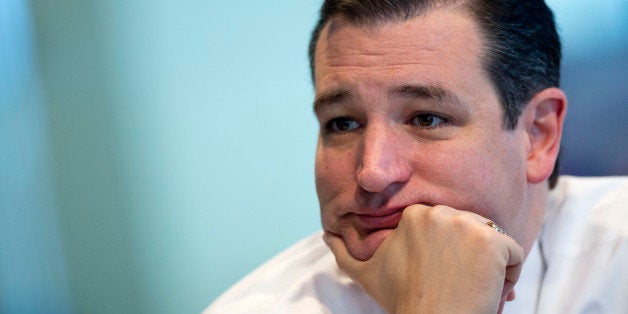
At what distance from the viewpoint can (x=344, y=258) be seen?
1.48 metres

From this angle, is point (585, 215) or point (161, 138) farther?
point (161, 138)

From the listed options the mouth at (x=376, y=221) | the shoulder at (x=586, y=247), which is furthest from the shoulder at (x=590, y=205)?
the mouth at (x=376, y=221)

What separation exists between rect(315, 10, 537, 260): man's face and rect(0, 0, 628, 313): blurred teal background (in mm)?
1057

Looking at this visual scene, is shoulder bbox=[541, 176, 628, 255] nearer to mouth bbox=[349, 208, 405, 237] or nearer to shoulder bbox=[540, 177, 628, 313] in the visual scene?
shoulder bbox=[540, 177, 628, 313]

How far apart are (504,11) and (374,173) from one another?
511 mm

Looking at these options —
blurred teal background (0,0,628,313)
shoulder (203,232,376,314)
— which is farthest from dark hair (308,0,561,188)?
blurred teal background (0,0,628,313)

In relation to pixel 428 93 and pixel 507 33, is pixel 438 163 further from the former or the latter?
pixel 507 33

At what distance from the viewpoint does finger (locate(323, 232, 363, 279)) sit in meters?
1.45

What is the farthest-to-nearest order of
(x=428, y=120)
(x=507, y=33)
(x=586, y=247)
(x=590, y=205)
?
(x=590, y=205)
(x=586, y=247)
(x=507, y=33)
(x=428, y=120)

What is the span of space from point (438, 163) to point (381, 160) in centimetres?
12

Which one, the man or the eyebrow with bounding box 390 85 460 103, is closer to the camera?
the man

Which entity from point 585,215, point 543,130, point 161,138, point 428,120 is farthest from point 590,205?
point 161,138

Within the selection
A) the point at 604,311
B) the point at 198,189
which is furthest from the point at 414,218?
the point at 198,189

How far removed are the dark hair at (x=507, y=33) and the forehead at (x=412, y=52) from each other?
0.02 m
